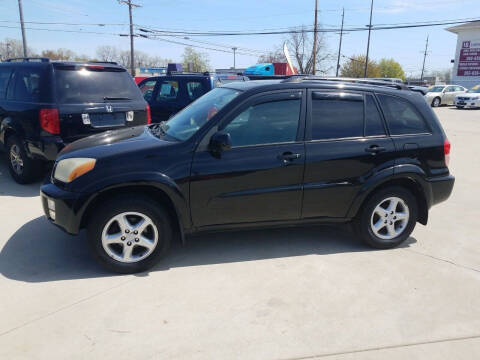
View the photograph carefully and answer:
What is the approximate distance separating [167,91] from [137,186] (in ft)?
19.7

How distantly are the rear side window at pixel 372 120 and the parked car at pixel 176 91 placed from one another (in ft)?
16.5

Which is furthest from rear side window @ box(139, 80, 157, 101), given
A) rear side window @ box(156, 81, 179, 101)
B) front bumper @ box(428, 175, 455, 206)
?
front bumper @ box(428, 175, 455, 206)

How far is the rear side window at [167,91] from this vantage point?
8852mm

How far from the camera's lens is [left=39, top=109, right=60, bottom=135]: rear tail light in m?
5.40

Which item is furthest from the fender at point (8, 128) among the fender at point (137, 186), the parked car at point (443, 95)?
the parked car at point (443, 95)

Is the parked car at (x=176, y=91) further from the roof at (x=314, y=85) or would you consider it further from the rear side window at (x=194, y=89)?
the roof at (x=314, y=85)

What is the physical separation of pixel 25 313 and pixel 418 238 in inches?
159

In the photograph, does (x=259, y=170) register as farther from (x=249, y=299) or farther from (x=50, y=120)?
(x=50, y=120)

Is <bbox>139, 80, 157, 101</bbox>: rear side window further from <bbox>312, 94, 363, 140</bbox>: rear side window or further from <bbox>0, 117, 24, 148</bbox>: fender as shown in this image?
<bbox>312, 94, 363, 140</bbox>: rear side window

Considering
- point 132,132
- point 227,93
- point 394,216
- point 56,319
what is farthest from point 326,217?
point 56,319

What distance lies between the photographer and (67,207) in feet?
10.9

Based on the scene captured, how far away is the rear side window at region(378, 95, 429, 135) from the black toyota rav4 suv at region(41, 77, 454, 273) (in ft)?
0.03

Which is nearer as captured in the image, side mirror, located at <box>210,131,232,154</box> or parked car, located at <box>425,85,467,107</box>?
side mirror, located at <box>210,131,232,154</box>

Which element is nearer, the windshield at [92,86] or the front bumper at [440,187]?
the front bumper at [440,187]
